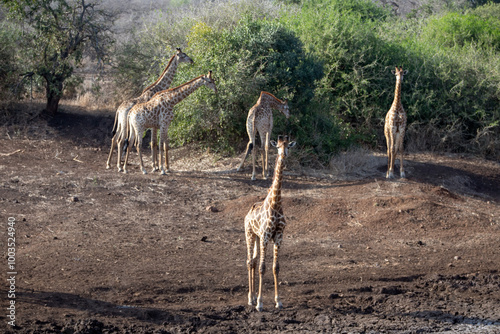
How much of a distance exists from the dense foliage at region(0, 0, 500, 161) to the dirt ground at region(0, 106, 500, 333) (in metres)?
1.38

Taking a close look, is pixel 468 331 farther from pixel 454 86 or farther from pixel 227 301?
pixel 454 86

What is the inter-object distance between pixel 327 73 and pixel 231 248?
8.93 metres

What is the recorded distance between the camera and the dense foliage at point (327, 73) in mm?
13422

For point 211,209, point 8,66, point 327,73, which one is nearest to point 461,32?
point 327,73

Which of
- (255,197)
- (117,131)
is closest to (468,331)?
(255,197)

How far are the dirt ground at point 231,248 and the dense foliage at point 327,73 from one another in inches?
54.4

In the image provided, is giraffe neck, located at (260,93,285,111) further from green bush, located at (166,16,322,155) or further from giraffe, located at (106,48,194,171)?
giraffe, located at (106,48,194,171)

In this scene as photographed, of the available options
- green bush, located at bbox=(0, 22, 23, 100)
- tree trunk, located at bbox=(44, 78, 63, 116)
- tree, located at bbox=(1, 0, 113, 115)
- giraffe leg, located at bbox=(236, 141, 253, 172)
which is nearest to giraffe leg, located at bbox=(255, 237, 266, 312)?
giraffe leg, located at bbox=(236, 141, 253, 172)

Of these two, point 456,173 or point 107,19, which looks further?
point 107,19

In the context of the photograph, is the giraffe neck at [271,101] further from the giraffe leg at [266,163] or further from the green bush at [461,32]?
the green bush at [461,32]

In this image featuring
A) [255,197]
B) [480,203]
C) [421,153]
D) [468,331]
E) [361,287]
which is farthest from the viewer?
[421,153]

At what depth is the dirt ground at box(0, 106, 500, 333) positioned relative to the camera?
21.1ft

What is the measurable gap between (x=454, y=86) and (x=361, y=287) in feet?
35.7

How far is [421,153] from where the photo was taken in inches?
615
